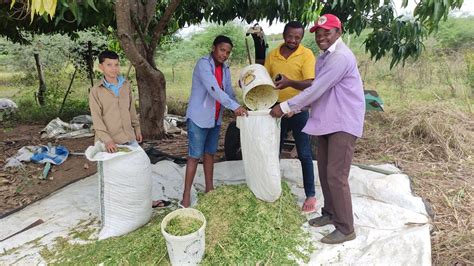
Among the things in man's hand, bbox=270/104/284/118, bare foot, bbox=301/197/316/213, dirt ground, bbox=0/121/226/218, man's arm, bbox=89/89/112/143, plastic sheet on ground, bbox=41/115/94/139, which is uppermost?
man's hand, bbox=270/104/284/118

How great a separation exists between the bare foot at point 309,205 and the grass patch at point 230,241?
103mm

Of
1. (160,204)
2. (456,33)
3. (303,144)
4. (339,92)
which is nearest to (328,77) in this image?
(339,92)

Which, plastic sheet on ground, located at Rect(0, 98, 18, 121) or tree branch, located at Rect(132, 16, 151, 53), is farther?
plastic sheet on ground, located at Rect(0, 98, 18, 121)

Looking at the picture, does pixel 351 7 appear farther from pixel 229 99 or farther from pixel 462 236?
pixel 462 236

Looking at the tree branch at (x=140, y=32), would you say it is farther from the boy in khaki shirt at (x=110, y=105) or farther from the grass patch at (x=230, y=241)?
the grass patch at (x=230, y=241)

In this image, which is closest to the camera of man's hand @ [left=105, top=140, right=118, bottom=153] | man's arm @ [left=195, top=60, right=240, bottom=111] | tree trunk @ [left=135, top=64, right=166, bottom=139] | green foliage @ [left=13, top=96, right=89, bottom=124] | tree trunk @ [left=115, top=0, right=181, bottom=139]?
man's hand @ [left=105, top=140, right=118, bottom=153]

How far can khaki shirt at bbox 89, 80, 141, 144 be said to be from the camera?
2301mm

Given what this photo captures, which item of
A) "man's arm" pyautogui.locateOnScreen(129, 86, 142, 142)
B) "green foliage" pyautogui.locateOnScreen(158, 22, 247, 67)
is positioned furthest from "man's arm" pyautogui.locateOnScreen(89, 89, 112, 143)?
"green foliage" pyautogui.locateOnScreen(158, 22, 247, 67)

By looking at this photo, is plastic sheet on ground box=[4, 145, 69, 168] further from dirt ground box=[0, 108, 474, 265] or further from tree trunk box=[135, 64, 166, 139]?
tree trunk box=[135, 64, 166, 139]

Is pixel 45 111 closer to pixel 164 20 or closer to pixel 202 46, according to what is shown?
pixel 164 20

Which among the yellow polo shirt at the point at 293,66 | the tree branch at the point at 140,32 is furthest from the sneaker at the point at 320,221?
the tree branch at the point at 140,32

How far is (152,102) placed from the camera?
4.50 m

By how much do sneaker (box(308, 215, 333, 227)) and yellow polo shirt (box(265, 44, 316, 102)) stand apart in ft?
2.74

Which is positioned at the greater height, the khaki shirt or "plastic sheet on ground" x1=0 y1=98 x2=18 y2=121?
the khaki shirt
